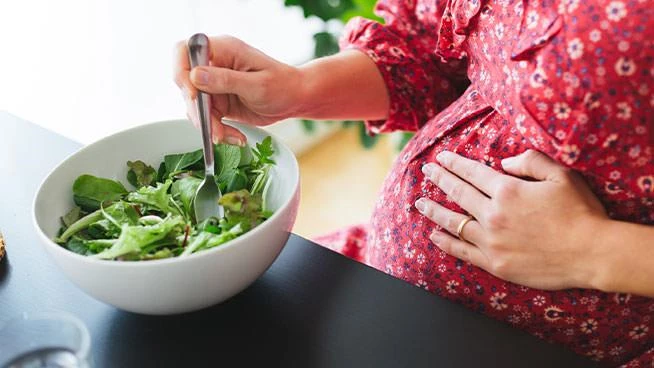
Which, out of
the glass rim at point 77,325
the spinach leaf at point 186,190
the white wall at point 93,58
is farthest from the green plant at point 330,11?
the glass rim at point 77,325

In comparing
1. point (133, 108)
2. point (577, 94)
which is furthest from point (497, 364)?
point (133, 108)

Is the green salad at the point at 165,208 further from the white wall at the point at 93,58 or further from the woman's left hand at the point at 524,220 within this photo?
the white wall at the point at 93,58

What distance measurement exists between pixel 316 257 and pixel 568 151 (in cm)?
31

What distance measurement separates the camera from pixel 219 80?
2.72 feet

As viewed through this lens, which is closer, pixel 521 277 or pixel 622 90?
pixel 622 90

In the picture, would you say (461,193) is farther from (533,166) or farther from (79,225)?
(79,225)

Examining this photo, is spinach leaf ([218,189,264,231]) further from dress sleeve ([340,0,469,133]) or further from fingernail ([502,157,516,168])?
dress sleeve ([340,0,469,133])

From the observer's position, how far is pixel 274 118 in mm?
1000

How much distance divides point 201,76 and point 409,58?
1.32 ft

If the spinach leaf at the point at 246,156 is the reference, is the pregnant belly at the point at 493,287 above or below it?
below

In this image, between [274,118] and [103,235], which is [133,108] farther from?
[103,235]

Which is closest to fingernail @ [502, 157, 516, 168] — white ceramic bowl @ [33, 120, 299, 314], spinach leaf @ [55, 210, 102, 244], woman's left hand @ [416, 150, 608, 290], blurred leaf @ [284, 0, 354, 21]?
woman's left hand @ [416, 150, 608, 290]

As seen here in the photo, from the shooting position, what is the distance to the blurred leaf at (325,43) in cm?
205

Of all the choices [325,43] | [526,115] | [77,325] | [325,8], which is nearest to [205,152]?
[77,325]
